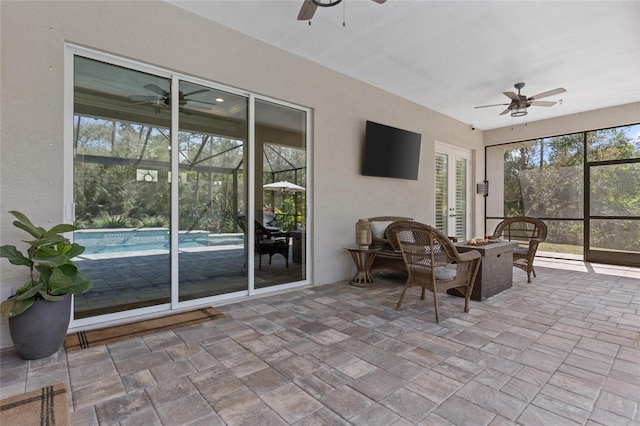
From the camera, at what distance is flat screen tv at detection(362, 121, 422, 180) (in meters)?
5.07

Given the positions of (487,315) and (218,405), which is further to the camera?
(487,315)

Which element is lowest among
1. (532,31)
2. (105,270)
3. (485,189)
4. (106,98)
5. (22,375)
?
(22,375)

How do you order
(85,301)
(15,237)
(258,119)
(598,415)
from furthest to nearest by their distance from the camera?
(258,119) → (85,301) → (15,237) → (598,415)

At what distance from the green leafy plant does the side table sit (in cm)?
314

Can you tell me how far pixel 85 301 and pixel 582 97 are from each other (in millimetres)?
7909

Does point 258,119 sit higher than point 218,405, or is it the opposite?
point 258,119

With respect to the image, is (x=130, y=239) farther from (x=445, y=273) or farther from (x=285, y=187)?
(x=445, y=273)

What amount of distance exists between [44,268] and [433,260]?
125 inches

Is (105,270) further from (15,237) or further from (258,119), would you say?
(258,119)

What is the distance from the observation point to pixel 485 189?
25.8ft

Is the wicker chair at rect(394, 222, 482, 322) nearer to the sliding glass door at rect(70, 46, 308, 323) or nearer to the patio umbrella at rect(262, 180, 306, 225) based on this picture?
the patio umbrella at rect(262, 180, 306, 225)

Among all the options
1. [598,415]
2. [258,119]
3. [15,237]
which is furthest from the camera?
[258,119]

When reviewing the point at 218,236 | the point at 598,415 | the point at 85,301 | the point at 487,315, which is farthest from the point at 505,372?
the point at 85,301

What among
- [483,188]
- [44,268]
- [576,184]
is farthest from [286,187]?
[576,184]
